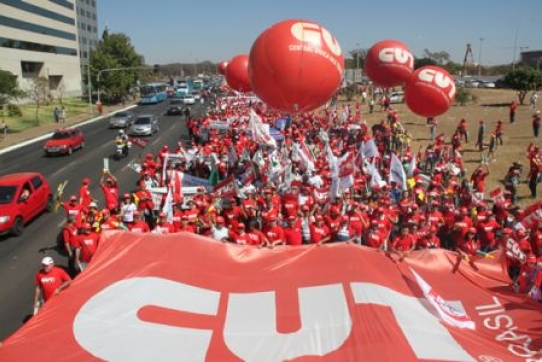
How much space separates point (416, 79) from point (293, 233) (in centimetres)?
836

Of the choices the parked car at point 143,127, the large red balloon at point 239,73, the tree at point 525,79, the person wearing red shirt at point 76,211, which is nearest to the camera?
the person wearing red shirt at point 76,211

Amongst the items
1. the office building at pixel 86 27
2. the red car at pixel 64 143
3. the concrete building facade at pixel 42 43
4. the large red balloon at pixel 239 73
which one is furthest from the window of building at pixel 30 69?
the large red balloon at pixel 239 73

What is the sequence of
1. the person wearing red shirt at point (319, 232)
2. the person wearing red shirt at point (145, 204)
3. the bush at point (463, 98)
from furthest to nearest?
the bush at point (463, 98) → the person wearing red shirt at point (145, 204) → the person wearing red shirt at point (319, 232)

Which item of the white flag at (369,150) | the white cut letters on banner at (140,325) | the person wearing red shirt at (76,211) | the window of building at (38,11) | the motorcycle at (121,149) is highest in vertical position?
the window of building at (38,11)

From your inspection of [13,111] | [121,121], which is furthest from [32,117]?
[121,121]

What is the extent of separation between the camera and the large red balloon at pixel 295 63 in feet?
27.9

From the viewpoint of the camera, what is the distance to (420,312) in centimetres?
594

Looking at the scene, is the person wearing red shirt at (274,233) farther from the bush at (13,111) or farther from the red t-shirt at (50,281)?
the bush at (13,111)

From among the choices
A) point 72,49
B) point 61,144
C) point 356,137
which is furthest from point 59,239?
point 72,49

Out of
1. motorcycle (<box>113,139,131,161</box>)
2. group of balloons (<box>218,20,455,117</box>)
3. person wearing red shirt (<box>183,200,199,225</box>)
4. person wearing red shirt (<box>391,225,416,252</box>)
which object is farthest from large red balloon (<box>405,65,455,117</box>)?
motorcycle (<box>113,139,131,161</box>)

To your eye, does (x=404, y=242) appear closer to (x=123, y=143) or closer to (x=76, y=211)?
(x=76, y=211)

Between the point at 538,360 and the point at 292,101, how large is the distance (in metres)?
5.96

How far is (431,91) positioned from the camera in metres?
14.3

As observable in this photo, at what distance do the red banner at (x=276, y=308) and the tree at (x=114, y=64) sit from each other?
192 ft
